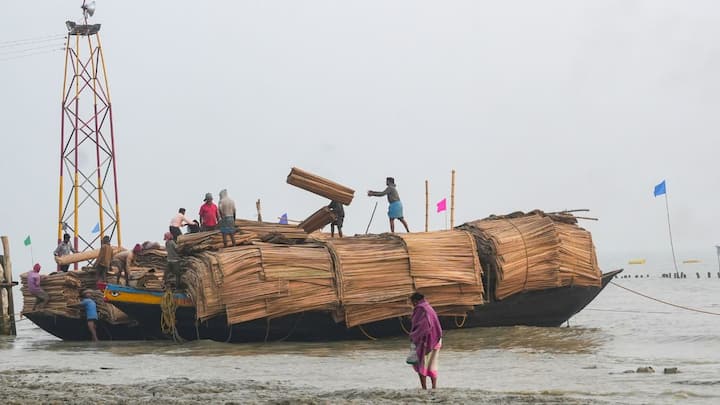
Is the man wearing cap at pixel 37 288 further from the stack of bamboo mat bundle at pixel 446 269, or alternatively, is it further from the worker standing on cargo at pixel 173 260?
the stack of bamboo mat bundle at pixel 446 269

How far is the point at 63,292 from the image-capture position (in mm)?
23312

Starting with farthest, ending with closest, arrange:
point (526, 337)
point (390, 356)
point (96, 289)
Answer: point (96, 289)
point (526, 337)
point (390, 356)

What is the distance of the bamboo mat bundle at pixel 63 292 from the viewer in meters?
23.2

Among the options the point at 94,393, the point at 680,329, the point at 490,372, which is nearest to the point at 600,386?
the point at 490,372

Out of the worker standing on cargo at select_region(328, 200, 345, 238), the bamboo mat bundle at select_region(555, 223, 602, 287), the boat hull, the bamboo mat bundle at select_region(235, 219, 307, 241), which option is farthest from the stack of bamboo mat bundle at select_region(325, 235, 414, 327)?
the boat hull

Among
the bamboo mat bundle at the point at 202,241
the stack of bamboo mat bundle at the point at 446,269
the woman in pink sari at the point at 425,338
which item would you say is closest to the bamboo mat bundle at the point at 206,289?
the bamboo mat bundle at the point at 202,241

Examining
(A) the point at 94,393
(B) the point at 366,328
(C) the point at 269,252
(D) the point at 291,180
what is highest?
(D) the point at 291,180

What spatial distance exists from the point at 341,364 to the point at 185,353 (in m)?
3.35

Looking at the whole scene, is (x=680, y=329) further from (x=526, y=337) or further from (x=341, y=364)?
(x=341, y=364)

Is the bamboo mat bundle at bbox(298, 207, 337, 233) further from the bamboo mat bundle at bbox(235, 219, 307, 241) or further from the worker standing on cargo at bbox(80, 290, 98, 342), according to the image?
the worker standing on cargo at bbox(80, 290, 98, 342)

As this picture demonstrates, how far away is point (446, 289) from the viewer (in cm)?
1939

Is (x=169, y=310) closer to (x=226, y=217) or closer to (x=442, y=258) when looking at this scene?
(x=226, y=217)

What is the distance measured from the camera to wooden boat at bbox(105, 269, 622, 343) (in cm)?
1919

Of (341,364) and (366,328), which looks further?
(366,328)
